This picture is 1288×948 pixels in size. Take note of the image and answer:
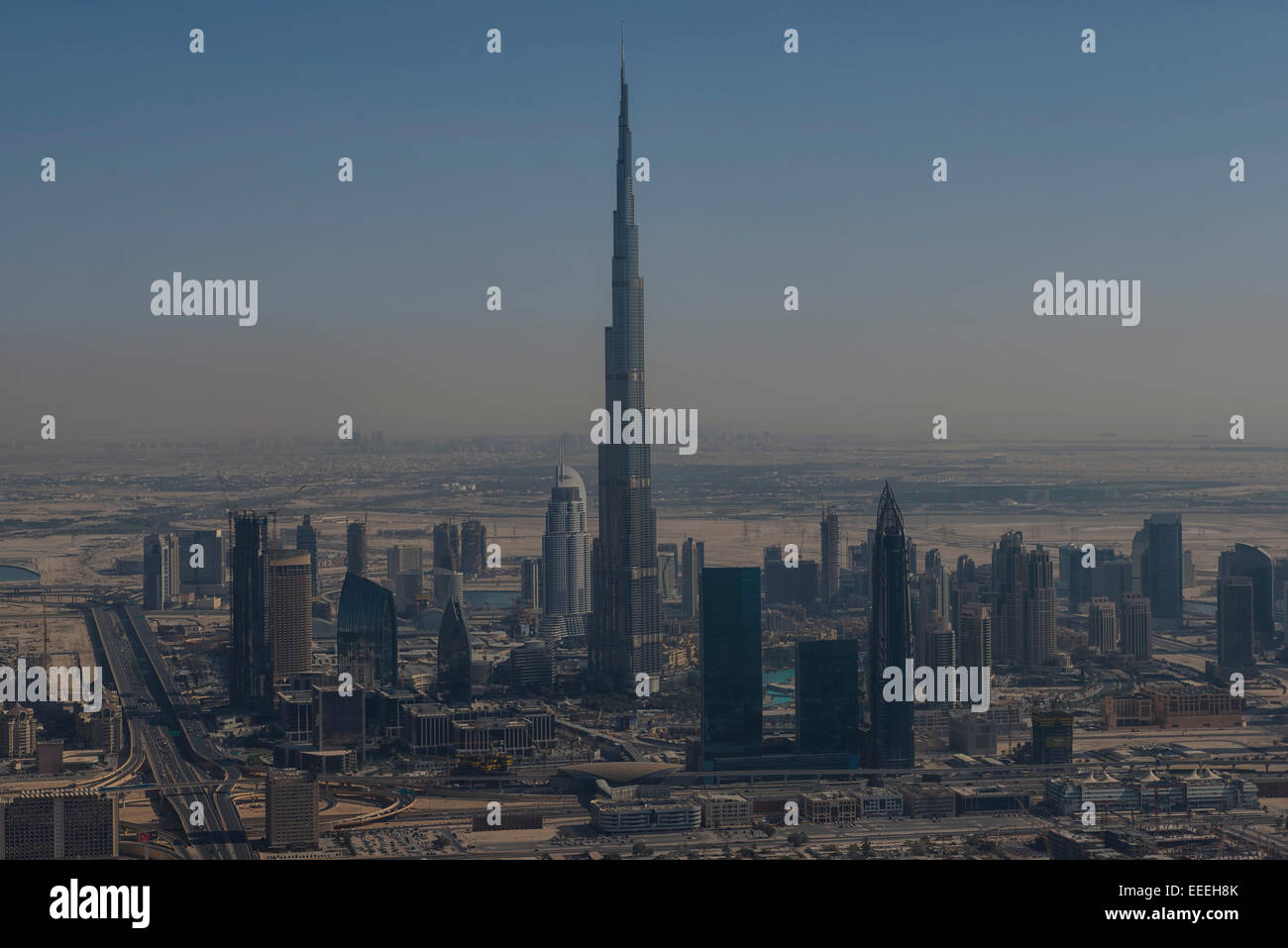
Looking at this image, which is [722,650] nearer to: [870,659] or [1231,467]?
[870,659]

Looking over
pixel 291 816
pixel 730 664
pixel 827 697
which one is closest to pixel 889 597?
pixel 827 697

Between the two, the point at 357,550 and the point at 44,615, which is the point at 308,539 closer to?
the point at 357,550

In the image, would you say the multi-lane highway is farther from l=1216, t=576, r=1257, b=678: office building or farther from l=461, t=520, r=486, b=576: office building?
l=1216, t=576, r=1257, b=678: office building

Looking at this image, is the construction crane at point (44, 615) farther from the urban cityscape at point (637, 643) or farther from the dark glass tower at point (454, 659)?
the dark glass tower at point (454, 659)
